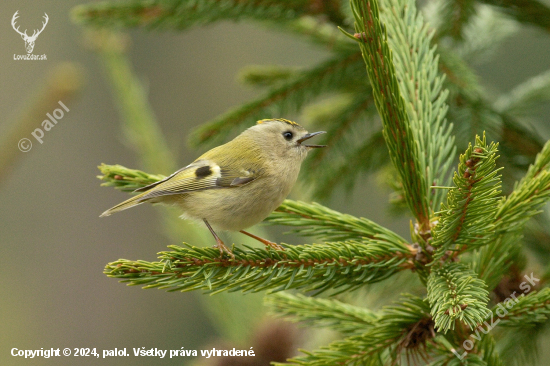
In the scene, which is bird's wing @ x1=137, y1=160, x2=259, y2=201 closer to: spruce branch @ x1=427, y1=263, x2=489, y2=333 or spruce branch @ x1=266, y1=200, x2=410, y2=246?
spruce branch @ x1=266, y1=200, x2=410, y2=246

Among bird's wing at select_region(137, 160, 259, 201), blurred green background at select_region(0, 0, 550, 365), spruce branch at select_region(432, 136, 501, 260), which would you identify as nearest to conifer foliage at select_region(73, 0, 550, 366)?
spruce branch at select_region(432, 136, 501, 260)

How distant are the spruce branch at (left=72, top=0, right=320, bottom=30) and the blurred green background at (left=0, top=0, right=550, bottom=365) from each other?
17.8ft

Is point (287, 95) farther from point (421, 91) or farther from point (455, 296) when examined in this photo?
point (455, 296)

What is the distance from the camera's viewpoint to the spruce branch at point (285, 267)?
1.03 metres

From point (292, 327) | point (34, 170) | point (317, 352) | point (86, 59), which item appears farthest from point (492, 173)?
point (86, 59)

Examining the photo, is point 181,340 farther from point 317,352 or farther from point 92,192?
point 317,352

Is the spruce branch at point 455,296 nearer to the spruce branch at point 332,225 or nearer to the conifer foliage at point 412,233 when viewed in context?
the conifer foliage at point 412,233

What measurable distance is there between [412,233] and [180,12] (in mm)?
1019

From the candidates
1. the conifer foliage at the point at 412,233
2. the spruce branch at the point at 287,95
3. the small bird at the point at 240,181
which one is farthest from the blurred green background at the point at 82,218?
the conifer foliage at the point at 412,233

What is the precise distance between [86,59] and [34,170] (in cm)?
251

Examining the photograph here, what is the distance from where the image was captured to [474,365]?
0.95m

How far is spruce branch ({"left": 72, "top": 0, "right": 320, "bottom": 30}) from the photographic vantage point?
1.58 m

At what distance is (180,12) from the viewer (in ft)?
5.32

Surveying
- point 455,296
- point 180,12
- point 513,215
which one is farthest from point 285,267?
point 180,12
